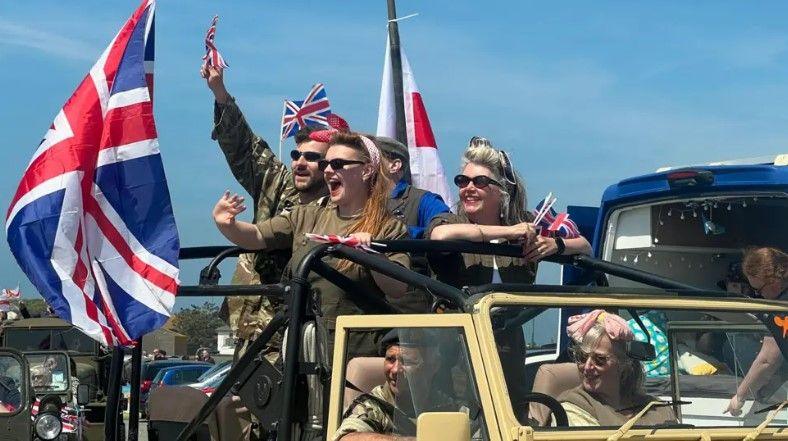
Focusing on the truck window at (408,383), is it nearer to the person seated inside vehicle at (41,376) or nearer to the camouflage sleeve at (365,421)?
the camouflage sleeve at (365,421)

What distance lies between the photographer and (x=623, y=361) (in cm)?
464

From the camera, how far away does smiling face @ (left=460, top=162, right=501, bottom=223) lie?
565 cm

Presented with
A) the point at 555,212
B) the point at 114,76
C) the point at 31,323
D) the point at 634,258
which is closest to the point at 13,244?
the point at 114,76

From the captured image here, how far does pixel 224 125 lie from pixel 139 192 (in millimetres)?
849

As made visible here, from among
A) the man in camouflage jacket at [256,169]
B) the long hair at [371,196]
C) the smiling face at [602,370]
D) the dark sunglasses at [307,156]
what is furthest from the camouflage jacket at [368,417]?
the dark sunglasses at [307,156]

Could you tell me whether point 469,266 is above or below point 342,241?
below

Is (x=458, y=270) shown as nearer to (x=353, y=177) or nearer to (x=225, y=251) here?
(x=353, y=177)

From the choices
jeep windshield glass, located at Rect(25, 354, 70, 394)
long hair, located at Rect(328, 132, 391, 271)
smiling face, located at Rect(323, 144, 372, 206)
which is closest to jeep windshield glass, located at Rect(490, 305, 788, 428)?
long hair, located at Rect(328, 132, 391, 271)

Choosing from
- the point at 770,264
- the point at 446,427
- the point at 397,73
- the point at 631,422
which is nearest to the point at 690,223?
the point at 770,264

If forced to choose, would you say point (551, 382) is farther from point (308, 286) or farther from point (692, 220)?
point (692, 220)

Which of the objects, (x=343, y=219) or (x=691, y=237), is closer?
(x=343, y=219)

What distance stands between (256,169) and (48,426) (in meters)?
7.77

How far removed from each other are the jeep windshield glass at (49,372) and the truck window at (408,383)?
1134 centimetres

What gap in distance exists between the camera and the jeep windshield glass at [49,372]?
1526 centimetres
